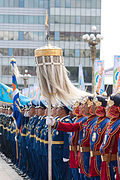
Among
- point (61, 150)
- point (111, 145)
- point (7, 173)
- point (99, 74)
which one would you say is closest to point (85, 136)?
point (111, 145)

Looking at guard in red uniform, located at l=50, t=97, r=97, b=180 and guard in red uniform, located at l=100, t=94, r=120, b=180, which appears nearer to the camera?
guard in red uniform, located at l=100, t=94, r=120, b=180

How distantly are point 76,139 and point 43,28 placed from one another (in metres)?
64.7

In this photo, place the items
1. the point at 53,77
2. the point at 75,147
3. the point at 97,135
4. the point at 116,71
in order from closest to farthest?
the point at 97,135 → the point at 53,77 → the point at 75,147 → the point at 116,71

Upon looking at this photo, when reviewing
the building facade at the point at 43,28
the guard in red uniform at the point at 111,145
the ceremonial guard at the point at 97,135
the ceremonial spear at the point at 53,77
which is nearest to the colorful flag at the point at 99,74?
the ceremonial spear at the point at 53,77

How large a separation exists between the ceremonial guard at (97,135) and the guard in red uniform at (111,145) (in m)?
0.44

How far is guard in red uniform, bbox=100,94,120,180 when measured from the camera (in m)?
6.68

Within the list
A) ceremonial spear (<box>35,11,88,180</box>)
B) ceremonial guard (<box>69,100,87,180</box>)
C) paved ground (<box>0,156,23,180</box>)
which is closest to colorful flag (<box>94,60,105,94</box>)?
paved ground (<box>0,156,23,180</box>)

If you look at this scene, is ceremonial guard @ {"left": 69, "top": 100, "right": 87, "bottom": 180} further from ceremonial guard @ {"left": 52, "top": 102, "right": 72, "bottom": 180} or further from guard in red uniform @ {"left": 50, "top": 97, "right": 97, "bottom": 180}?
ceremonial guard @ {"left": 52, "top": 102, "right": 72, "bottom": 180}

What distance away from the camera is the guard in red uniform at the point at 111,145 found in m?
6.68

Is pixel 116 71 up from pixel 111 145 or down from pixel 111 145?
up

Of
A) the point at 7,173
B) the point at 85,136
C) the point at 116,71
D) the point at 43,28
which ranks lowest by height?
the point at 7,173

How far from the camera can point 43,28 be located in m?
72.2

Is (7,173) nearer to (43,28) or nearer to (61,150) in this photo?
(61,150)

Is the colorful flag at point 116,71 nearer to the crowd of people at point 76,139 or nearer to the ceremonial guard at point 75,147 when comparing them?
the crowd of people at point 76,139
